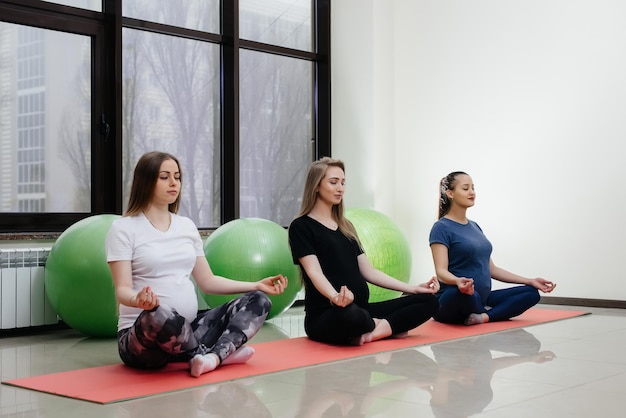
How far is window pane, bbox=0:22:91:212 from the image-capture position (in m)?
5.13

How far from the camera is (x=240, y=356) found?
3.40 m

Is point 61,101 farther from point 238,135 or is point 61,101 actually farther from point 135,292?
point 135,292

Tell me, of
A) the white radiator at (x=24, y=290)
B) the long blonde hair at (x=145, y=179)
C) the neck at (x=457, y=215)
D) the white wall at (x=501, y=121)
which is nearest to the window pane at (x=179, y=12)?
the white wall at (x=501, y=121)

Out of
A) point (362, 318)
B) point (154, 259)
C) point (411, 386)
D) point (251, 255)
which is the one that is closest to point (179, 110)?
point (251, 255)

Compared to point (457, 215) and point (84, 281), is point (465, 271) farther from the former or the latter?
point (84, 281)

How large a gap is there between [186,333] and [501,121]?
393 centimetres

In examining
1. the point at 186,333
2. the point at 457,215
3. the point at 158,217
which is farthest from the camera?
the point at 457,215

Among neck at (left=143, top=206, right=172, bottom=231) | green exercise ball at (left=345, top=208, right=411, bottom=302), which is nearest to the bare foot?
green exercise ball at (left=345, top=208, right=411, bottom=302)

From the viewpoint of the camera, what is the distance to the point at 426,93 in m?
6.88

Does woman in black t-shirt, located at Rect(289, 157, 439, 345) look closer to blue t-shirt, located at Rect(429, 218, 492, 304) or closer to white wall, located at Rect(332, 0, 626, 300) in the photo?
blue t-shirt, located at Rect(429, 218, 492, 304)

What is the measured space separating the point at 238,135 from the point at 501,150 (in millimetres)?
2025

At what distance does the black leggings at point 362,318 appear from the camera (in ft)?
12.6

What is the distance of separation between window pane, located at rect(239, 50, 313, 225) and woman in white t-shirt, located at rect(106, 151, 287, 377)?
122 inches

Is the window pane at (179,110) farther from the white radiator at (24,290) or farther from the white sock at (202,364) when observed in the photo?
the white sock at (202,364)
